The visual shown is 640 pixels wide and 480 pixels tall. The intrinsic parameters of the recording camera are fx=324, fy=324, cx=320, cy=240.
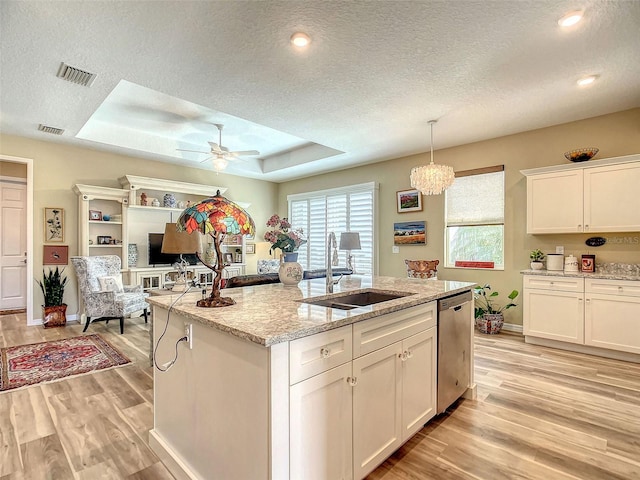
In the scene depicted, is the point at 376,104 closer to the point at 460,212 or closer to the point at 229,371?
the point at 460,212

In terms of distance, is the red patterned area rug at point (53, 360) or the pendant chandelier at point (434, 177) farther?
the pendant chandelier at point (434, 177)

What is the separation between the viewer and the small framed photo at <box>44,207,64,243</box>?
4.91 meters

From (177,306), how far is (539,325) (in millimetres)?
4087

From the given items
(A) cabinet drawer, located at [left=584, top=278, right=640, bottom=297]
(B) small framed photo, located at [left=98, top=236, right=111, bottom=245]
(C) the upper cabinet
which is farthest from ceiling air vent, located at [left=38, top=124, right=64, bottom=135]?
(A) cabinet drawer, located at [left=584, top=278, right=640, bottom=297]

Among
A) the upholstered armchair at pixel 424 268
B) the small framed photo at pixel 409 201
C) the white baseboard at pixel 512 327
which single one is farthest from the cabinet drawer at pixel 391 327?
the small framed photo at pixel 409 201

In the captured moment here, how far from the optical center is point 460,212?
502cm

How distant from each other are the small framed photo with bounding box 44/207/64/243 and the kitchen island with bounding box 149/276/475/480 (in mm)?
4318

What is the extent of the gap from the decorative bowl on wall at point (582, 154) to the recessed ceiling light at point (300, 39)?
11.1ft

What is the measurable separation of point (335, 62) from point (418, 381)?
2.47 m

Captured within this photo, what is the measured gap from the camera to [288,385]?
4.11 ft

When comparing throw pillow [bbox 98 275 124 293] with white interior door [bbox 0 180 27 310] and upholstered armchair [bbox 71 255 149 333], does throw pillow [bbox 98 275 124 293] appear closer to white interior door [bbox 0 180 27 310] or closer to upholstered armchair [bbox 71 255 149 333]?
upholstered armchair [bbox 71 255 149 333]

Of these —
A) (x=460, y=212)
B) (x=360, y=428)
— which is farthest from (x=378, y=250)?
(x=360, y=428)

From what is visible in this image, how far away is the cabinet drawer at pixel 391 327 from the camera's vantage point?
1587mm

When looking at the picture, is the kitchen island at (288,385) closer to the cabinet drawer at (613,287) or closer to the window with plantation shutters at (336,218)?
the cabinet drawer at (613,287)
